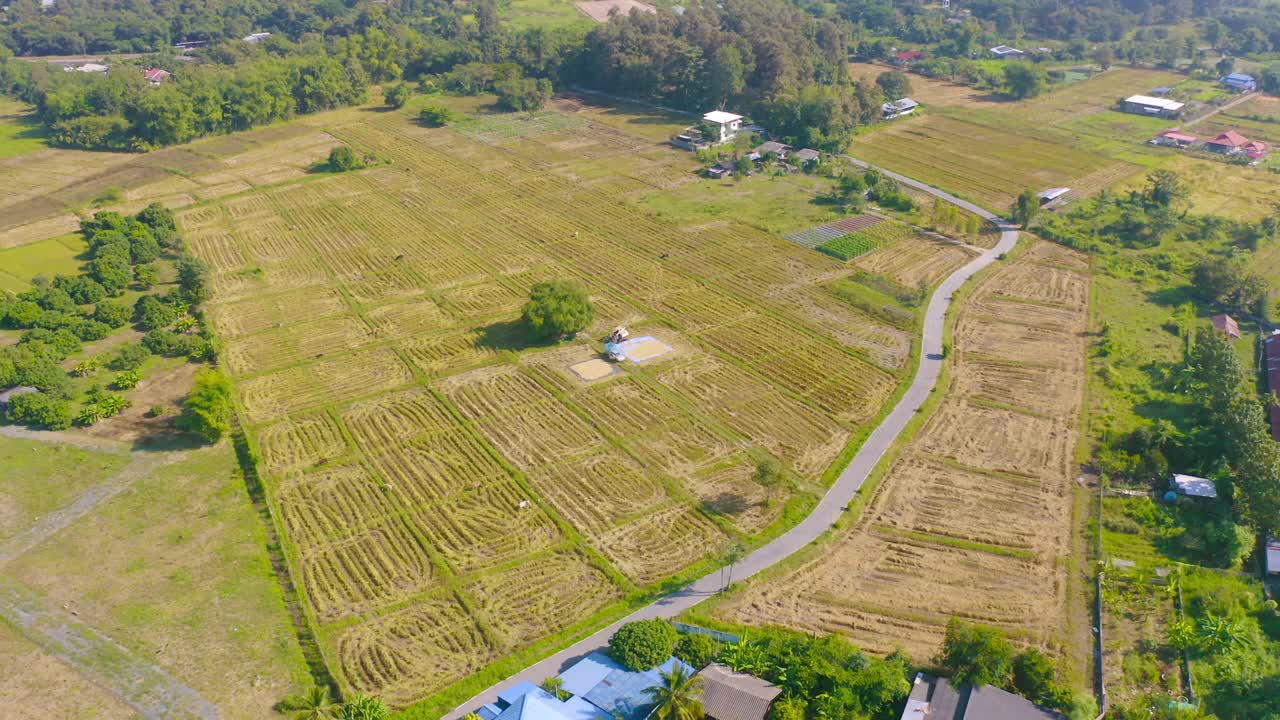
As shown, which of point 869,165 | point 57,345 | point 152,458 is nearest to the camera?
point 152,458

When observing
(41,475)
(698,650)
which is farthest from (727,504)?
(41,475)

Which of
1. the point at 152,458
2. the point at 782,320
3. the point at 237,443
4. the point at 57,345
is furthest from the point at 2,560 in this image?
the point at 782,320

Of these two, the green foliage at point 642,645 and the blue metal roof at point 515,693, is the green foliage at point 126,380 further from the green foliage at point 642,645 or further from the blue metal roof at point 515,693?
the green foliage at point 642,645

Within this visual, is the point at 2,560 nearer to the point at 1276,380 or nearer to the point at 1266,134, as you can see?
the point at 1276,380

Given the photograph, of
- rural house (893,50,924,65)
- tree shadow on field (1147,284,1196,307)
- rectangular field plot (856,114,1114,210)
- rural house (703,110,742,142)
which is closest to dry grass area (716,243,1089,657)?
tree shadow on field (1147,284,1196,307)

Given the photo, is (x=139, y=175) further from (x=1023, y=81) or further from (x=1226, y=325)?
(x=1023, y=81)

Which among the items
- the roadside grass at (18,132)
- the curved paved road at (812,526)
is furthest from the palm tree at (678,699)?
the roadside grass at (18,132)

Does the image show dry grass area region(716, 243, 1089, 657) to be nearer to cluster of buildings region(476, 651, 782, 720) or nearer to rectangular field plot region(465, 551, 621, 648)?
cluster of buildings region(476, 651, 782, 720)
